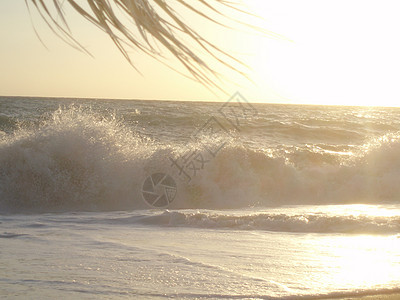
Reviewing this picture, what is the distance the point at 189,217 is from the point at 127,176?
139 inches

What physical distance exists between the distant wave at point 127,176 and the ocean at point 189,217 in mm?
23

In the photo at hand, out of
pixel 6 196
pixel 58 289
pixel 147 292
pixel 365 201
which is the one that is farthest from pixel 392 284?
pixel 6 196

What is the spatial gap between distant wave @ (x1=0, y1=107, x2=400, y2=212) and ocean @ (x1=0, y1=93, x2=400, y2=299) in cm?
2

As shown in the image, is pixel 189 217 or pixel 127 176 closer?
pixel 189 217

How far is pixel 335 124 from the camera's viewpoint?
2053 cm

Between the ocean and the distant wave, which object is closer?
the ocean

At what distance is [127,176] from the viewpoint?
28.2ft

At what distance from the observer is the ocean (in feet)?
8.99

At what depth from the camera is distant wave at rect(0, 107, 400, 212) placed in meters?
8.02

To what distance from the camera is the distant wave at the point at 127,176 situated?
26.3ft

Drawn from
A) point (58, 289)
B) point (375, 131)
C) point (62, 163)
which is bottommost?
point (58, 289)

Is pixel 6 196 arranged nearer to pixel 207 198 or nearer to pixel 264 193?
pixel 207 198

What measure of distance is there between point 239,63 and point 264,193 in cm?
819

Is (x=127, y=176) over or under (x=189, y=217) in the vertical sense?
over
